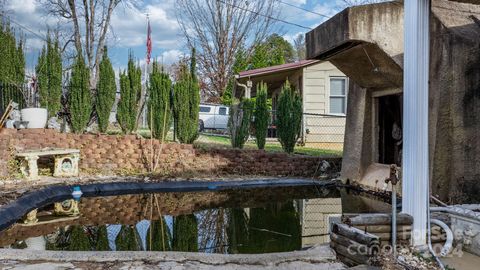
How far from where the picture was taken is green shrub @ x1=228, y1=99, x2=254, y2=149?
1157cm

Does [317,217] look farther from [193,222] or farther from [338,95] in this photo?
[338,95]

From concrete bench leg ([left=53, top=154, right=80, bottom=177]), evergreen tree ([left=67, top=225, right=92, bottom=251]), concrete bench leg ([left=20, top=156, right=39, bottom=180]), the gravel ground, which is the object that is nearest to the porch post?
the gravel ground

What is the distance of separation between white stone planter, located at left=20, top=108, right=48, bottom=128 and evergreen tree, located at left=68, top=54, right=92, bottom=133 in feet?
2.59

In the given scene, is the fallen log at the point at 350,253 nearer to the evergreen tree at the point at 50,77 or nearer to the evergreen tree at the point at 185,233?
the evergreen tree at the point at 185,233

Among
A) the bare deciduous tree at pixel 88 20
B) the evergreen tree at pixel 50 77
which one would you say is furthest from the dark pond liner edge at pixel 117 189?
the bare deciduous tree at pixel 88 20

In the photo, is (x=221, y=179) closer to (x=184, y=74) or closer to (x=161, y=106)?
(x=161, y=106)

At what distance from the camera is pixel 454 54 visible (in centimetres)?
562

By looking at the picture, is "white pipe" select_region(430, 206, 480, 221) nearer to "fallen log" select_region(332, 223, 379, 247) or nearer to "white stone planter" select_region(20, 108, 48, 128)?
"fallen log" select_region(332, 223, 379, 247)

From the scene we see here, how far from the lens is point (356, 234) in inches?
135

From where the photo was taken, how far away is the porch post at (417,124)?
11.4ft

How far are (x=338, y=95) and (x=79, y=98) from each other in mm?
8835

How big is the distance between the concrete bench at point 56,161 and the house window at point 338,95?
905cm

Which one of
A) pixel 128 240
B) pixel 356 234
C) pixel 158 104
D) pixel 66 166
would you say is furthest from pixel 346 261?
pixel 158 104

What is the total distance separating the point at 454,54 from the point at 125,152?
7.68 m
